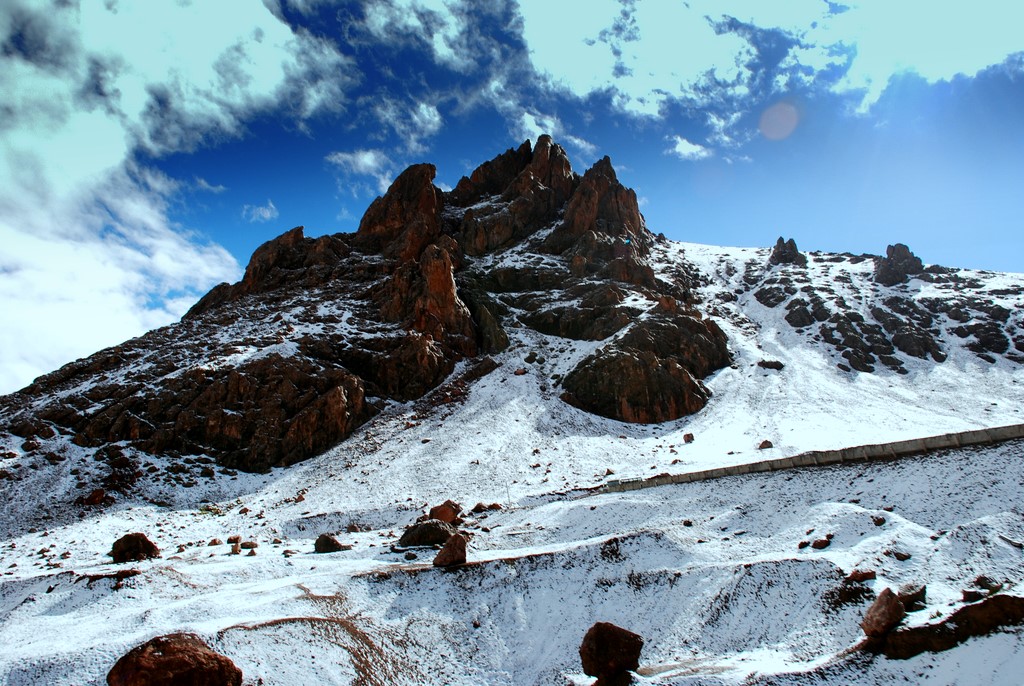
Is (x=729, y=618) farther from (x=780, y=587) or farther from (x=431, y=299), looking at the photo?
(x=431, y=299)

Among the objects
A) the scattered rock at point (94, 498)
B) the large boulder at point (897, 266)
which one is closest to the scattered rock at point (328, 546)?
the scattered rock at point (94, 498)

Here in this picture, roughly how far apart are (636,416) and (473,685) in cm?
3708

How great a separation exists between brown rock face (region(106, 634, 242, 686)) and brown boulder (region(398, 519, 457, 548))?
1170 centimetres

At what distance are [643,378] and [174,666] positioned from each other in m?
44.3

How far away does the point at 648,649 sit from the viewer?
1390cm

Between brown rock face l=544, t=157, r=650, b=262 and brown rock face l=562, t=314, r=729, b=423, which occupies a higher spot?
brown rock face l=544, t=157, r=650, b=262

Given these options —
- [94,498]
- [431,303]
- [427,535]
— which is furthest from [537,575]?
[431,303]

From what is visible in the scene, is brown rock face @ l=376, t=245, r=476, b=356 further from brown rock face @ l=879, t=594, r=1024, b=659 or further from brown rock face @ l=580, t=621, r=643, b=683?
brown rock face @ l=879, t=594, r=1024, b=659

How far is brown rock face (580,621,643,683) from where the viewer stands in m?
12.5

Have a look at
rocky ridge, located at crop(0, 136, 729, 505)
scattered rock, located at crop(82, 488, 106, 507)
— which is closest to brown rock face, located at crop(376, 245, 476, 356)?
rocky ridge, located at crop(0, 136, 729, 505)

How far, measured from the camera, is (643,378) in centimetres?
5047

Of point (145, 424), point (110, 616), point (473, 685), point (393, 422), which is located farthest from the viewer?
point (393, 422)

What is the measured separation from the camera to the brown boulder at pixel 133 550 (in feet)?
73.7

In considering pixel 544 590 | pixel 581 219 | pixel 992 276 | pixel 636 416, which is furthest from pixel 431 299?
pixel 992 276
